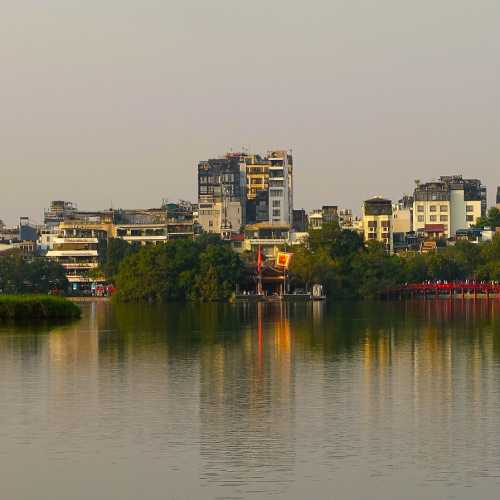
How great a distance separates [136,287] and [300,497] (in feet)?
435

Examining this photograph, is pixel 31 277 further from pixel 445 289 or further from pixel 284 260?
pixel 445 289

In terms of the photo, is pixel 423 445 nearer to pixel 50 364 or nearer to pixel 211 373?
pixel 211 373

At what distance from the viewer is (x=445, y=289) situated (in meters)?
177

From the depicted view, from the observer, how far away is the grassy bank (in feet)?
312

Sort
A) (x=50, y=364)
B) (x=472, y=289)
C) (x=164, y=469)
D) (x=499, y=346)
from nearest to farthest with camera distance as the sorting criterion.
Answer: (x=164, y=469)
(x=50, y=364)
(x=499, y=346)
(x=472, y=289)

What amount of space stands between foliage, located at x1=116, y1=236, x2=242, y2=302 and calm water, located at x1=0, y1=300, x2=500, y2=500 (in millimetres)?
85970

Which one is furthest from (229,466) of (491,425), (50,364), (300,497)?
(50,364)

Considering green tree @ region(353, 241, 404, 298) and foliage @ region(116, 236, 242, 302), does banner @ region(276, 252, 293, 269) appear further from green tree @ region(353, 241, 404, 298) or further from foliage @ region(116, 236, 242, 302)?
foliage @ region(116, 236, 242, 302)

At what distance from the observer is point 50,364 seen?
5778 cm

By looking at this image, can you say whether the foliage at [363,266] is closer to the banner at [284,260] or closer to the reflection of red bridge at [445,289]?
the banner at [284,260]

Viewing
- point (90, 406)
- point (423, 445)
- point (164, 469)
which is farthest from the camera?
point (90, 406)

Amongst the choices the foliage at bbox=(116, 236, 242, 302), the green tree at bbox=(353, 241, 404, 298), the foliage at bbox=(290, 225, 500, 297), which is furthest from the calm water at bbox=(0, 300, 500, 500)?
the green tree at bbox=(353, 241, 404, 298)

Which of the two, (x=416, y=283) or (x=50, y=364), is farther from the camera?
(x=416, y=283)

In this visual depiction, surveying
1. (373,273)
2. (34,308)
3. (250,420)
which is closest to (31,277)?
(373,273)
